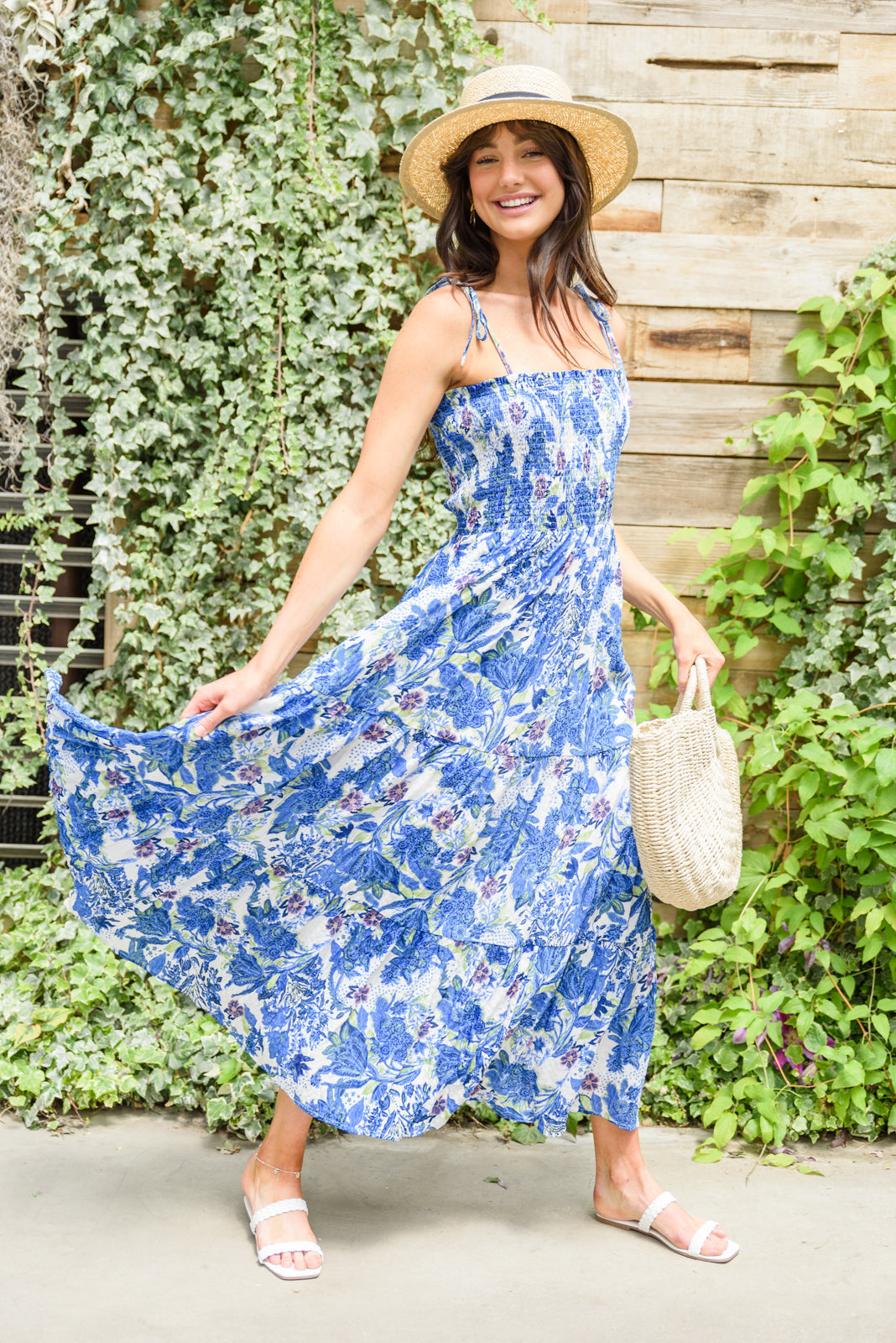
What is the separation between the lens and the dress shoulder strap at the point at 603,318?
2186mm

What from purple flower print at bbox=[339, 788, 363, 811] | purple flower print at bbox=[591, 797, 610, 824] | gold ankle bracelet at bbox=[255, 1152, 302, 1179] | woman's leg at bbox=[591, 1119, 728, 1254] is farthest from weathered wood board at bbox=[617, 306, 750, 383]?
gold ankle bracelet at bbox=[255, 1152, 302, 1179]

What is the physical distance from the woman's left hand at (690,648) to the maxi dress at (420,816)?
0.60 feet

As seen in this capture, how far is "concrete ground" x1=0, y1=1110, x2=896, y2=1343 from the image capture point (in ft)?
6.39

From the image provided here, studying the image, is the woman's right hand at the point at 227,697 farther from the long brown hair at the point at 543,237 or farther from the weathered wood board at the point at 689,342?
the weathered wood board at the point at 689,342

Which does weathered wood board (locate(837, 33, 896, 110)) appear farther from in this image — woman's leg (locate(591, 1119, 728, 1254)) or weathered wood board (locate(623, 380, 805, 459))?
woman's leg (locate(591, 1119, 728, 1254))

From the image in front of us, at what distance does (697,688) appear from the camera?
2.15m

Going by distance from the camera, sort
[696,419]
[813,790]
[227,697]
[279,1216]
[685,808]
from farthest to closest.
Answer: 1. [696,419]
2. [813,790]
3. [279,1216]
4. [685,808]
5. [227,697]

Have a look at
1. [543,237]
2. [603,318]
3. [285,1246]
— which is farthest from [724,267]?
→ [285,1246]

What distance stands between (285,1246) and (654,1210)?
2.29 ft

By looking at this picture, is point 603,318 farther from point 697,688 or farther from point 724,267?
point 724,267

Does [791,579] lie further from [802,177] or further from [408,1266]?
[408,1266]

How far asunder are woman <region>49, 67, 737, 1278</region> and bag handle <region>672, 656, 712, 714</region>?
0.15 m

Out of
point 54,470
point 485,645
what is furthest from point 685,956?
point 54,470

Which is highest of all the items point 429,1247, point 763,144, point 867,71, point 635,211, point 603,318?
point 867,71
